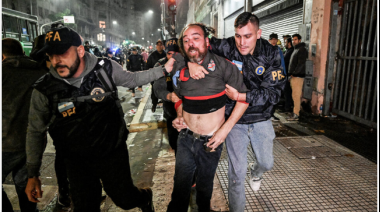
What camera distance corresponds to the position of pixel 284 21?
8.44 meters

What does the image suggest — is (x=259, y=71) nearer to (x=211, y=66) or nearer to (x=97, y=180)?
(x=211, y=66)

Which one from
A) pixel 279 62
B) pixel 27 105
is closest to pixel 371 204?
pixel 279 62

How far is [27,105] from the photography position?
2.52 m

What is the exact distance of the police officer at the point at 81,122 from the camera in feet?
6.43

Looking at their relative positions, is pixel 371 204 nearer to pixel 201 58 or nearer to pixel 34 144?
pixel 201 58

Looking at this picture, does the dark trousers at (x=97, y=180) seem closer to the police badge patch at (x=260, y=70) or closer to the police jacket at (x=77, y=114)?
the police jacket at (x=77, y=114)

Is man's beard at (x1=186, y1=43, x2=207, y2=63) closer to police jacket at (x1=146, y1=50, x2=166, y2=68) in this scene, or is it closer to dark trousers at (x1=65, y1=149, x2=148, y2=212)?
dark trousers at (x1=65, y1=149, x2=148, y2=212)

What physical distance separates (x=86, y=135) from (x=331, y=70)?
665 cm

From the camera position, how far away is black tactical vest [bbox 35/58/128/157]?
6.47 ft

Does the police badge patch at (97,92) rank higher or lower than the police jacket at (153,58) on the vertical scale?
lower

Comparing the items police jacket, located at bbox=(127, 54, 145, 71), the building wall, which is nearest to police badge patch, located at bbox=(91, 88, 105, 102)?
the building wall

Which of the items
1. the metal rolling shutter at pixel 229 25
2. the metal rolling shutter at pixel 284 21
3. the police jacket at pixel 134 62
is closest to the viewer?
the metal rolling shutter at pixel 284 21

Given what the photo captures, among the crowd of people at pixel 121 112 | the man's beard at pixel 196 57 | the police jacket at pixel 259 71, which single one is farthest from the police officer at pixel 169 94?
the police jacket at pixel 259 71

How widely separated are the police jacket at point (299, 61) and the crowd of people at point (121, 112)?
4.44 m
